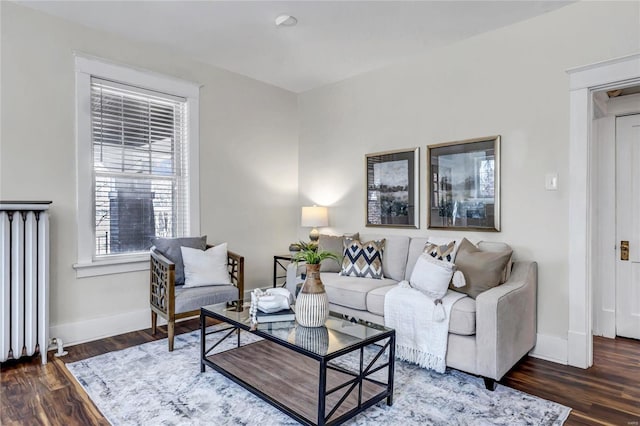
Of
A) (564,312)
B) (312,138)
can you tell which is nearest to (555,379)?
(564,312)

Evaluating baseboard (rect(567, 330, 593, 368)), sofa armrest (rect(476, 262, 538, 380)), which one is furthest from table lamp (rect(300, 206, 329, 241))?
baseboard (rect(567, 330, 593, 368))

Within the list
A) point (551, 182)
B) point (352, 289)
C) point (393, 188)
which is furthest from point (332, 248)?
point (551, 182)

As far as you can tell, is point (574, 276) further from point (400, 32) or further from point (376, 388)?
point (400, 32)

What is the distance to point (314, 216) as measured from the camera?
453 cm

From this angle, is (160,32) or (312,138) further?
(312,138)

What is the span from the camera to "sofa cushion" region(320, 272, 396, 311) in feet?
10.4

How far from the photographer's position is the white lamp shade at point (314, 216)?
4.52 meters

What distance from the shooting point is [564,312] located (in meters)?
2.90

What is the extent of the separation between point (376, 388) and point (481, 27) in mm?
3080

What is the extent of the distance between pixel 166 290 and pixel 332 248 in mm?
1709

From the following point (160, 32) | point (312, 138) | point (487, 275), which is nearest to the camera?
point (487, 275)

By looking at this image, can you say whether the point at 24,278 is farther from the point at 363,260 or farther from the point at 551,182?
the point at 551,182

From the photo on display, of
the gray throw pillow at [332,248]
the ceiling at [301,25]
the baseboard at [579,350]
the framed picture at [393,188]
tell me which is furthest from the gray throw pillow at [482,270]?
the ceiling at [301,25]

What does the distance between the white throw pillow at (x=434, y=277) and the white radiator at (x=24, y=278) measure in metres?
2.90
